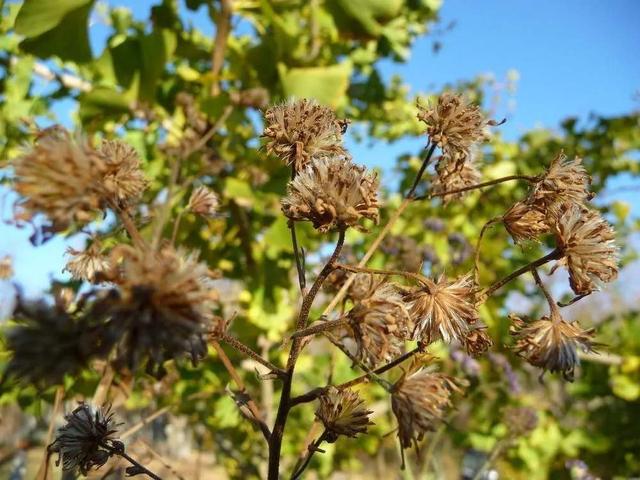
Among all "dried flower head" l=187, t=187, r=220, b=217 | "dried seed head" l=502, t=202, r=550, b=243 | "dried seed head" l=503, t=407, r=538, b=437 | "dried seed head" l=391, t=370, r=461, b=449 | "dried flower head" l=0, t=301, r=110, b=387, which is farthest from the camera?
"dried seed head" l=503, t=407, r=538, b=437

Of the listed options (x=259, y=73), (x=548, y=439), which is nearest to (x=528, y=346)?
(x=259, y=73)

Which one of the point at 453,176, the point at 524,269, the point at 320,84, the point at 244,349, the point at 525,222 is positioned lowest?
the point at 244,349

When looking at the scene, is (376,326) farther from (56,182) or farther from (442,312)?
(56,182)

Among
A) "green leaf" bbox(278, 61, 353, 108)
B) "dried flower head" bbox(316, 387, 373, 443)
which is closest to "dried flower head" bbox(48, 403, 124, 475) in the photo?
"dried flower head" bbox(316, 387, 373, 443)

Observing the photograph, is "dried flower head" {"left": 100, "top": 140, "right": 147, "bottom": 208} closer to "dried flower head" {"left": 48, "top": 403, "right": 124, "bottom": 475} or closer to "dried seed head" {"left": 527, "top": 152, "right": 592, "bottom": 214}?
"dried flower head" {"left": 48, "top": 403, "right": 124, "bottom": 475}

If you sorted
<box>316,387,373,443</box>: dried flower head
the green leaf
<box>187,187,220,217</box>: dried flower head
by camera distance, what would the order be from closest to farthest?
<box>316,387,373,443</box>: dried flower head
<box>187,187,220,217</box>: dried flower head
the green leaf

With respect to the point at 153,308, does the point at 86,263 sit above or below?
above

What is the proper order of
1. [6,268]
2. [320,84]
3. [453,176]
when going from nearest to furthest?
1. [453,176]
2. [320,84]
3. [6,268]

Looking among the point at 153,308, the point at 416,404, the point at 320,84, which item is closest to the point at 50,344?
the point at 153,308

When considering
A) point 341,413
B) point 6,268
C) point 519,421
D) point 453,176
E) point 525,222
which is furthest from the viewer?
point 6,268
